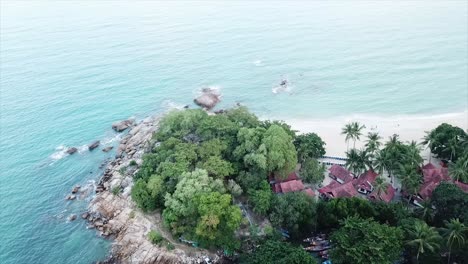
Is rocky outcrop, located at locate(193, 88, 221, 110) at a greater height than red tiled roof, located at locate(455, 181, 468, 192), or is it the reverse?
rocky outcrop, located at locate(193, 88, 221, 110)

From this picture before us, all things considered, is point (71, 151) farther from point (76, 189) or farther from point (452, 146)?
point (452, 146)

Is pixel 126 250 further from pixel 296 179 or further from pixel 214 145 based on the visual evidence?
pixel 296 179

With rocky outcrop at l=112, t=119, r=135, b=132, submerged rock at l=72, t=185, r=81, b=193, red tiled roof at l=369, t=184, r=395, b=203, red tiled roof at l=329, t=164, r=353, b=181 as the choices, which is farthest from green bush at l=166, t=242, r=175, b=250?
rocky outcrop at l=112, t=119, r=135, b=132

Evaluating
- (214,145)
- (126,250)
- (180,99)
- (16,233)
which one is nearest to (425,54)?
(180,99)

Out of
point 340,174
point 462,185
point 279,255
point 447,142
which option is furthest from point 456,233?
point 447,142

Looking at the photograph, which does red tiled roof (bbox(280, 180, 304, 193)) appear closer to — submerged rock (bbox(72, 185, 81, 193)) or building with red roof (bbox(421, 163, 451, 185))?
building with red roof (bbox(421, 163, 451, 185))

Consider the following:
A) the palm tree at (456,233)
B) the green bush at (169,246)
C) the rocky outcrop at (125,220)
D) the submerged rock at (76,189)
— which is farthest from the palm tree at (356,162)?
the submerged rock at (76,189)

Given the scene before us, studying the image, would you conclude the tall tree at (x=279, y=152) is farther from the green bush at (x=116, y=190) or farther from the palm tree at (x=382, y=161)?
the green bush at (x=116, y=190)
